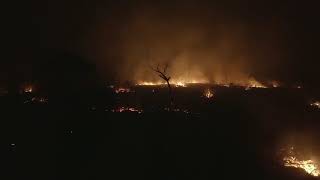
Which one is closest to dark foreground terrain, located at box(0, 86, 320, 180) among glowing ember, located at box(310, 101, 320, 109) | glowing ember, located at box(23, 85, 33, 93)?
glowing ember, located at box(310, 101, 320, 109)

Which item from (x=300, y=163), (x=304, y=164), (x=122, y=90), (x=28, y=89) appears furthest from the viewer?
(x=28, y=89)

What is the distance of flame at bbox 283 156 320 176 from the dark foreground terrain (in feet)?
2.85

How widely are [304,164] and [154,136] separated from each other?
14982 millimetres

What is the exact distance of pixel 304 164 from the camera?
38.6 meters

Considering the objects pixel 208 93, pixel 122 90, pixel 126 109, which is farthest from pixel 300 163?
pixel 122 90

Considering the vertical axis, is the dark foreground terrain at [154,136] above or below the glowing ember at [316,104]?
below

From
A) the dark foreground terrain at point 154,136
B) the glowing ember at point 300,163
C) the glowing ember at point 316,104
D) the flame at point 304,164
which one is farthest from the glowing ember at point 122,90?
the flame at point 304,164

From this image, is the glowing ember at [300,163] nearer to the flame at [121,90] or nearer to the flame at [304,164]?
the flame at [304,164]

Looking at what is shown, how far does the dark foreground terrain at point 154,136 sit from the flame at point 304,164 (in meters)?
0.87

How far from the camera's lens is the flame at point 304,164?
37281 mm

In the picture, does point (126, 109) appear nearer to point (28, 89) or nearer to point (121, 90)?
point (121, 90)

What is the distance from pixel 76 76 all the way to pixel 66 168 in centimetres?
2667

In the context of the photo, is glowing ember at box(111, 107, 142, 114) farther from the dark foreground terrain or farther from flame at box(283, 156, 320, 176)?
flame at box(283, 156, 320, 176)

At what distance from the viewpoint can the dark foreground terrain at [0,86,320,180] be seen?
3712cm
